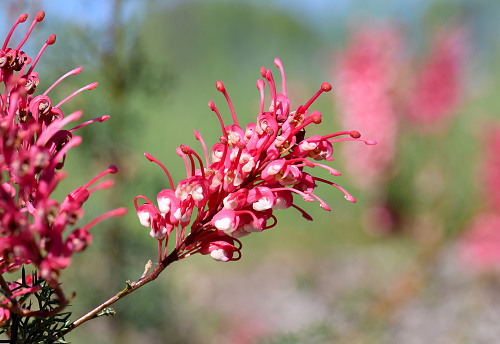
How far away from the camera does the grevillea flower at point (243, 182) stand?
53cm

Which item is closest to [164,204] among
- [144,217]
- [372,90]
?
[144,217]

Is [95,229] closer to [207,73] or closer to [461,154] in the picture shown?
[461,154]

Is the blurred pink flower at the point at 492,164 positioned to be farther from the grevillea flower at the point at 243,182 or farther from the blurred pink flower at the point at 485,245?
the grevillea flower at the point at 243,182

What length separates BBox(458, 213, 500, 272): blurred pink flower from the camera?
2668mm

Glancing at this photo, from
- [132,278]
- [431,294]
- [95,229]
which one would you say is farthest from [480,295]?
[95,229]

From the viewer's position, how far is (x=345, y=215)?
5098 mm

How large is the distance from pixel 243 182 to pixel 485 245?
8.02ft

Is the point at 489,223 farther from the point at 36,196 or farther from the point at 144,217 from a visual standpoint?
the point at 36,196

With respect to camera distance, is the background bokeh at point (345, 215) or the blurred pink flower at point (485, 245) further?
the blurred pink flower at point (485, 245)

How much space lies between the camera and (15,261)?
0.50m

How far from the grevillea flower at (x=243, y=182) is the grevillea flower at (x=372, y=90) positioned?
11.5ft

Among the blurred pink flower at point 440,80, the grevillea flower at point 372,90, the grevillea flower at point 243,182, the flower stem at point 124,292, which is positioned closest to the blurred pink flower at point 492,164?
the blurred pink flower at point 440,80

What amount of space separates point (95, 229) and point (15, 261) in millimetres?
1537

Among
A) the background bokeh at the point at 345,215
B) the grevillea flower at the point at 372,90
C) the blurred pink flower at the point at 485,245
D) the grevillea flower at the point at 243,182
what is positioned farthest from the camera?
the grevillea flower at the point at 372,90
